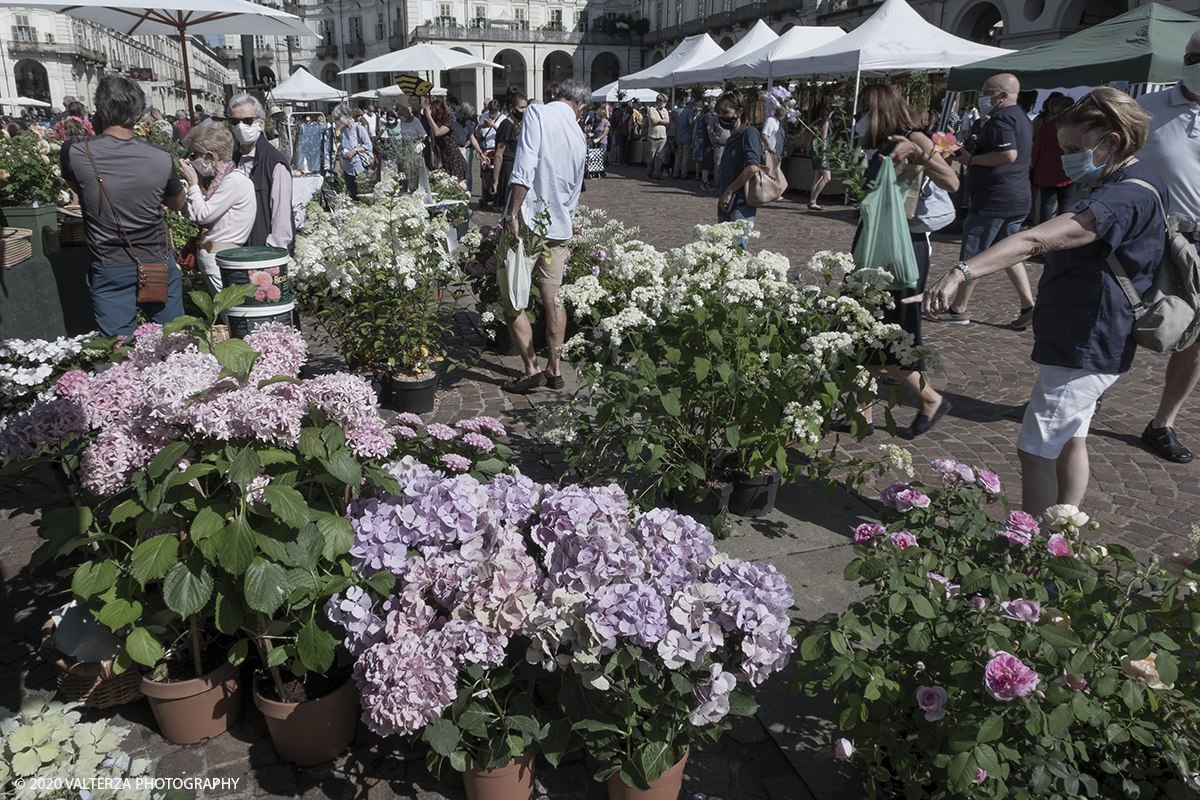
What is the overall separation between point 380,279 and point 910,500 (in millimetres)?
3360

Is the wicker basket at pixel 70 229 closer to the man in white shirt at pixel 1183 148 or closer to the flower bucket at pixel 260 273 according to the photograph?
the flower bucket at pixel 260 273

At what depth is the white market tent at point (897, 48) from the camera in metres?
12.9

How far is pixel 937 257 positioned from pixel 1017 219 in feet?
10.9

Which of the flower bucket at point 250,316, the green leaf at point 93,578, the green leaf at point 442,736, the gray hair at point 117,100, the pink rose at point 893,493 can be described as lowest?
the green leaf at point 442,736

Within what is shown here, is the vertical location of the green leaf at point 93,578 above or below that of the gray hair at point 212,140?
below

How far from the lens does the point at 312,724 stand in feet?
7.25

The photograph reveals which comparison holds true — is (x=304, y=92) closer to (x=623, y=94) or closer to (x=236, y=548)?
(x=623, y=94)

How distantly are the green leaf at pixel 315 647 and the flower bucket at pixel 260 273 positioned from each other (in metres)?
2.43

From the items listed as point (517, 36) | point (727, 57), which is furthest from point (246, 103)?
point (517, 36)

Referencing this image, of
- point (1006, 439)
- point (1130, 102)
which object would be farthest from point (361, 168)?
point (1130, 102)

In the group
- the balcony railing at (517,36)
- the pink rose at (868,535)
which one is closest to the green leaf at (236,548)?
the pink rose at (868,535)

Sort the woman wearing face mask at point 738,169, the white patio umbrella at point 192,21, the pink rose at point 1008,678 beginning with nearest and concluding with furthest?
the pink rose at point 1008,678 → the woman wearing face mask at point 738,169 → the white patio umbrella at point 192,21

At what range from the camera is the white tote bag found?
4.70 metres

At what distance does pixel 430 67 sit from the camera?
12547mm
